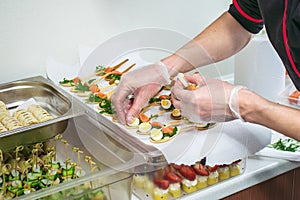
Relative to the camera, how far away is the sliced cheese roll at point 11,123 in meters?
1.28

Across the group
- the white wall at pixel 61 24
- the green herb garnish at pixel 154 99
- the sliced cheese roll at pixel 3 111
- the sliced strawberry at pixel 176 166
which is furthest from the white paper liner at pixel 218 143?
the white wall at pixel 61 24

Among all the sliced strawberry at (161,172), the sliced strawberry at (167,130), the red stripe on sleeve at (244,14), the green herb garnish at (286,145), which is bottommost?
the green herb garnish at (286,145)

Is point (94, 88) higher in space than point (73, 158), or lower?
higher

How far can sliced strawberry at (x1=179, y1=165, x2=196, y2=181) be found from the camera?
1.14m

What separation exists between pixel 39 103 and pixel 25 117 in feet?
0.53

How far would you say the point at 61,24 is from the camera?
1545 millimetres

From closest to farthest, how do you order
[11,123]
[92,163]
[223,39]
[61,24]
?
[92,163], [11,123], [223,39], [61,24]

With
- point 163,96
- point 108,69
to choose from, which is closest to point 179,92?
point 163,96

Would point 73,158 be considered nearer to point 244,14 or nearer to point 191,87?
point 191,87

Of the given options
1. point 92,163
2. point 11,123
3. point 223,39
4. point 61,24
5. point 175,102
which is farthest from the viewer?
point 61,24

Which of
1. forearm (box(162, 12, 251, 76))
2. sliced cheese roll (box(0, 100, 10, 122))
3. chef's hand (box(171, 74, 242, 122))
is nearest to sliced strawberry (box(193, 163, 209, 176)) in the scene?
chef's hand (box(171, 74, 242, 122))

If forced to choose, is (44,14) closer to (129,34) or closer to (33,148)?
(129,34)

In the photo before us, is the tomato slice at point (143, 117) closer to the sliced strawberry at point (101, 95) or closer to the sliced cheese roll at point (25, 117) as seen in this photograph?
the sliced strawberry at point (101, 95)

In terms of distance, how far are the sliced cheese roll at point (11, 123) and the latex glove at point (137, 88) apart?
265 mm
